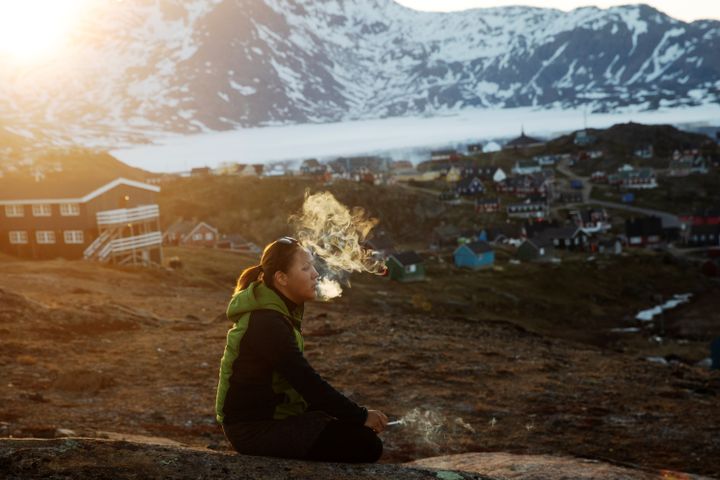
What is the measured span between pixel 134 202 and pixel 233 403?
5679 centimetres

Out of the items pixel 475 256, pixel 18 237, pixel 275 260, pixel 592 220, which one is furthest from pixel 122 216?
pixel 592 220

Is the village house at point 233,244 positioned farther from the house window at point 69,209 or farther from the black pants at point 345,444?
the black pants at point 345,444

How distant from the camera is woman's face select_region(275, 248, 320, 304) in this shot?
780 cm

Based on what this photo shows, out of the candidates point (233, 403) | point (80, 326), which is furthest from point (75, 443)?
point (80, 326)

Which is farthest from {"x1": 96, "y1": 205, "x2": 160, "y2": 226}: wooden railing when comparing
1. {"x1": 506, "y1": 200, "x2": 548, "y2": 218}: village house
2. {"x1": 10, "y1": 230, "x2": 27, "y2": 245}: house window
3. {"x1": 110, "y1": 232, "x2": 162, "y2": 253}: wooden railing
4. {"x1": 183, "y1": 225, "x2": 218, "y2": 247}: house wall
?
{"x1": 506, "y1": 200, "x2": 548, "y2": 218}: village house

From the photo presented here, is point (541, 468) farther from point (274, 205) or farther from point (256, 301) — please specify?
point (274, 205)

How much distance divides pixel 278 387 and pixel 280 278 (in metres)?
1.16

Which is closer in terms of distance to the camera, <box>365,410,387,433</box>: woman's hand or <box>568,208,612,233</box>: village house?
<box>365,410,387,433</box>: woman's hand

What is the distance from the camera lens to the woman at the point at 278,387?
7527 millimetres

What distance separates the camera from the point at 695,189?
631 feet

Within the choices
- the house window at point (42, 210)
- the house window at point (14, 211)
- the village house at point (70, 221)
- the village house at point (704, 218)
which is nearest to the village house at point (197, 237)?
the village house at point (70, 221)

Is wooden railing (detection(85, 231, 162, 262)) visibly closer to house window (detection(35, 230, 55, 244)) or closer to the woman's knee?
house window (detection(35, 230, 55, 244))

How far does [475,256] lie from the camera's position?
363 feet

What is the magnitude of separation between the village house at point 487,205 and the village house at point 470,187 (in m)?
20.9
